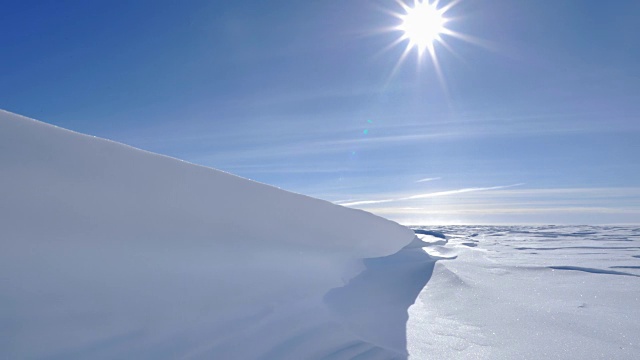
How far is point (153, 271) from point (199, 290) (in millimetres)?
300

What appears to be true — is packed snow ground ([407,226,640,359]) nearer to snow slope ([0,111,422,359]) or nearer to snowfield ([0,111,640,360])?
snowfield ([0,111,640,360])

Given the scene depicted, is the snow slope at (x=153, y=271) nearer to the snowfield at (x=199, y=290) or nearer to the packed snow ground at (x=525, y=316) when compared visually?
the snowfield at (x=199, y=290)

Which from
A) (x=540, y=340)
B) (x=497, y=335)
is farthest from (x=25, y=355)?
(x=540, y=340)

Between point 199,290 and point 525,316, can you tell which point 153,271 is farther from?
point 525,316

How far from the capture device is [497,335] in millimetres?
2357

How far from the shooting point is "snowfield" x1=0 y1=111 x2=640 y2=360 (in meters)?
1.81

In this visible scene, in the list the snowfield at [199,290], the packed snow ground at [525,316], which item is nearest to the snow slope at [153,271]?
the snowfield at [199,290]

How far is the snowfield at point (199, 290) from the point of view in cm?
181

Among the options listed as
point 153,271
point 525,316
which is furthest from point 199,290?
point 525,316

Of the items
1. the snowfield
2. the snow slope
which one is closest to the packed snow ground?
the snowfield

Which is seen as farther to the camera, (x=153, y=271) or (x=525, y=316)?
(x=525, y=316)

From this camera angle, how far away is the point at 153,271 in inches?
88.2

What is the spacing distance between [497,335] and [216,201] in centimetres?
238

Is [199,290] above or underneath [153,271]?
underneath
